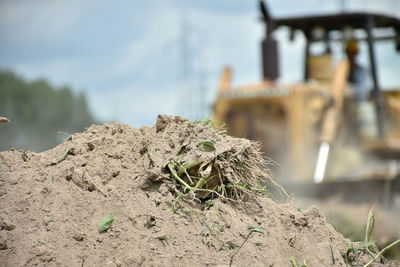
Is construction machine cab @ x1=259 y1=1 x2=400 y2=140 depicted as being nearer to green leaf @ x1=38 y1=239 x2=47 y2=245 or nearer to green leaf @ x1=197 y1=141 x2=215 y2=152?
green leaf @ x1=197 y1=141 x2=215 y2=152

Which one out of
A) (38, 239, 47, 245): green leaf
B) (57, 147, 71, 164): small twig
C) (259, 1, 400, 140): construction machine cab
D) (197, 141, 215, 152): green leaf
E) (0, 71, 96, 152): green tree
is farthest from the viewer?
(0, 71, 96, 152): green tree

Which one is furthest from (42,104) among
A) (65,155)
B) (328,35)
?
(65,155)

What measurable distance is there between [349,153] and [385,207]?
2082 mm

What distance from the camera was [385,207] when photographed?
8383 mm

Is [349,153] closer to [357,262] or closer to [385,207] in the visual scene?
[385,207]

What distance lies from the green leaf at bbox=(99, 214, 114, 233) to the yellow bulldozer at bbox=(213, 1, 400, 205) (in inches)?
268

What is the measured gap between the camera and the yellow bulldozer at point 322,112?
9.76 meters

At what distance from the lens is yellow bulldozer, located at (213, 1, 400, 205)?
976 cm

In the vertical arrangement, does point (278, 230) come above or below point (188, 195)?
below

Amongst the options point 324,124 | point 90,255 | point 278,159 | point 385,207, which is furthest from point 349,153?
point 90,255

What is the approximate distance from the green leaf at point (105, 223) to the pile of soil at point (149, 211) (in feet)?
0.07

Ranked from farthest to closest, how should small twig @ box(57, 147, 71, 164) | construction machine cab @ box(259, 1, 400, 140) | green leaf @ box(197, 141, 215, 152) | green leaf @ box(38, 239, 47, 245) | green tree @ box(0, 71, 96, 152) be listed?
1. green tree @ box(0, 71, 96, 152)
2. construction machine cab @ box(259, 1, 400, 140)
3. small twig @ box(57, 147, 71, 164)
4. green leaf @ box(197, 141, 215, 152)
5. green leaf @ box(38, 239, 47, 245)

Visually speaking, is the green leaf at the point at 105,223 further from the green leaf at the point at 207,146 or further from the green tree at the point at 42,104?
the green tree at the point at 42,104

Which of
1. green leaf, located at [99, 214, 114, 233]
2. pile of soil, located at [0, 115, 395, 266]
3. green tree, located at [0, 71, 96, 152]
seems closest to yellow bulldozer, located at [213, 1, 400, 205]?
pile of soil, located at [0, 115, 395, 266]
